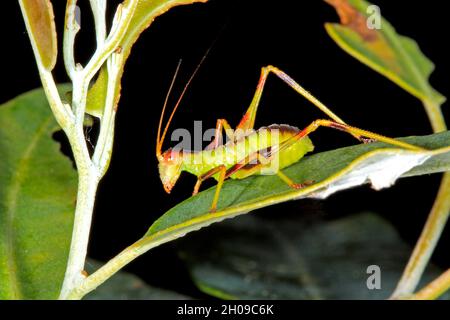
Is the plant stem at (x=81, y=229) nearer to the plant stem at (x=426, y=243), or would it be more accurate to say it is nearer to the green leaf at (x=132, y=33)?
the green leaf at (x=132, y=33)

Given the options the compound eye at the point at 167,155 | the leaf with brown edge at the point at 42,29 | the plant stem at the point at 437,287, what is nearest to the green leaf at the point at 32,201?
the compound eye at the point at 167,155

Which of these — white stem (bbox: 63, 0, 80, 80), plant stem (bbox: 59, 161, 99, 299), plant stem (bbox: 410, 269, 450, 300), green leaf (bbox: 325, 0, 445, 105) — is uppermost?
green leaf (bbox: 325, 0, 445, 105)

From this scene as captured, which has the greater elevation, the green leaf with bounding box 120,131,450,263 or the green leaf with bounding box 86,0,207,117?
the green leaf with bounding box 86,0,207,117

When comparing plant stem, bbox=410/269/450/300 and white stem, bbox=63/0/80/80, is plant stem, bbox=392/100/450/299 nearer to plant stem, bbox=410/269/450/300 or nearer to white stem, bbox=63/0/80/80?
plant stem, bbox=410/269/450/300

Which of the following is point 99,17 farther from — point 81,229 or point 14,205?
point 14,205

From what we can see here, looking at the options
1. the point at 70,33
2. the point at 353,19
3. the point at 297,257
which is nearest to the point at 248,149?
the point at 297,257

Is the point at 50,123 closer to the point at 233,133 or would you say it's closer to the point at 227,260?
the point at 233,133

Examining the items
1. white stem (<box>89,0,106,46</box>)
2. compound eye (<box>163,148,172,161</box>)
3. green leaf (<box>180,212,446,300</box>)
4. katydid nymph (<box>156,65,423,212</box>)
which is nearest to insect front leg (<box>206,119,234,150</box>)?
katydid nymph (<box>156,65,423,212</box>)

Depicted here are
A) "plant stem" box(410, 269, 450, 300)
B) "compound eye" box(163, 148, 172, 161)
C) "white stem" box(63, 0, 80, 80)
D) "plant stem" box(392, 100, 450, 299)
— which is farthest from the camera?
"compound eye" box(163, 148, 172, 161)
